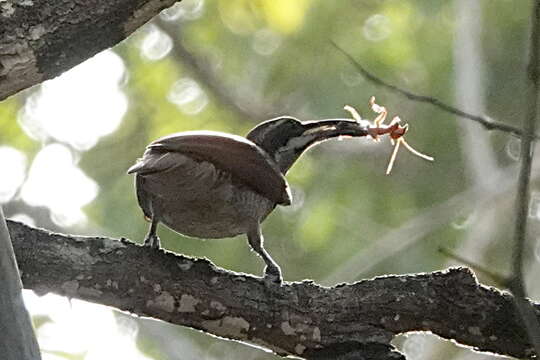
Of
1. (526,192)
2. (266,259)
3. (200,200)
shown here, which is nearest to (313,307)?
(266,259)

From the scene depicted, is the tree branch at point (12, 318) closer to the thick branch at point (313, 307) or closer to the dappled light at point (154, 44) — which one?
the thick branch at point (313, 307)

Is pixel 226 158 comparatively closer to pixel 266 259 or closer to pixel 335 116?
pixel 266 259

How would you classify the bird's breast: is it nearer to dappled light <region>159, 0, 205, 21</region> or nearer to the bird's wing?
the bird's wing

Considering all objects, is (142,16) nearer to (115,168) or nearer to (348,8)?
(115,168)

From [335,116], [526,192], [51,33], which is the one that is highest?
[526,192]

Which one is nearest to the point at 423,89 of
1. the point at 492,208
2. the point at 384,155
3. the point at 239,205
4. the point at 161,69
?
the point at 384,155

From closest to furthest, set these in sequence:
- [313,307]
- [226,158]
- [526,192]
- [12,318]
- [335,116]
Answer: [526,192], [12,318], [313,307], [226,158], [335,116]

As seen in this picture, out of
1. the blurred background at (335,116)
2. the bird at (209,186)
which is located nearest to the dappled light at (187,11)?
the blurred background at (335,116)
